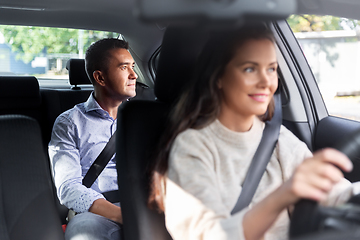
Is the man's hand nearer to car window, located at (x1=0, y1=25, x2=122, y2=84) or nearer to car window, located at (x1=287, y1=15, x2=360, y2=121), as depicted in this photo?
car window, located at (x1=287, y1=15, x2=360, y2=121)

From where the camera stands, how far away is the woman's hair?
48.3 inches

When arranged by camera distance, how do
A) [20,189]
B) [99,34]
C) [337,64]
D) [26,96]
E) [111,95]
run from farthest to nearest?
1. [99,34]
2. [26,96]
3. [111,95]
4. [337,64]
5. [20,189]

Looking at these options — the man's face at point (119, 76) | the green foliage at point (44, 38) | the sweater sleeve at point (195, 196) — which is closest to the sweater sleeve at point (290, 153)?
the sweater sleeve at point (195, 196)

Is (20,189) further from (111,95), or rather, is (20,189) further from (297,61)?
(297,61)

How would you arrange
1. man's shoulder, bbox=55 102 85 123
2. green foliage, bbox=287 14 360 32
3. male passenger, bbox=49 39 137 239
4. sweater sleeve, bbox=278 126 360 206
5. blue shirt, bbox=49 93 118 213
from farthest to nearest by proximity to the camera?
man's shoulder, bbox=55 102 85 123 < blue shirt, bbox=49 93 118 213 < male passenger, bbox=49 39 137 239 < green foliage, bbox=287 14 360 32 < sweater sleeve, bbox=278 126 360 206

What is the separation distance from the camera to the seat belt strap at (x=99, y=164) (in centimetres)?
205

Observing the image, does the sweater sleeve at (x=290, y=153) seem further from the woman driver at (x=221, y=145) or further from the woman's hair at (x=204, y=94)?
the woman's hair at (x=204, y=94)

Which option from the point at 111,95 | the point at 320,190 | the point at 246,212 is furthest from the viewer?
the point at 111,95

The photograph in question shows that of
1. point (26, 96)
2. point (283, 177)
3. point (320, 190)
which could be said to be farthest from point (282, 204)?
point (26, 96)

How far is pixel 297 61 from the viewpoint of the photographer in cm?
204

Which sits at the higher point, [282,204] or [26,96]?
[282,204]

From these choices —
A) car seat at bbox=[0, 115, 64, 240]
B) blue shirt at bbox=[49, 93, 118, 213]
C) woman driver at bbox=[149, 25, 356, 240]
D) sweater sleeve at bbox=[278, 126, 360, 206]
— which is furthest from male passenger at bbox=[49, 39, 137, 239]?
sweater sleeve at bbox=[278, 126, 360, 206]

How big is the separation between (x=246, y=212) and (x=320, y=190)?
10.1 inches

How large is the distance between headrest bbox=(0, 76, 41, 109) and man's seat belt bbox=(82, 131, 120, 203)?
110cm
